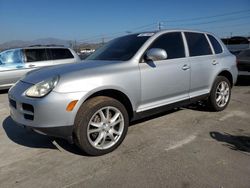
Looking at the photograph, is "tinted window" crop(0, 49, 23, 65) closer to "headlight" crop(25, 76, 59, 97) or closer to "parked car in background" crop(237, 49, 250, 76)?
"headlight" crop(25, 76, 59, 97)

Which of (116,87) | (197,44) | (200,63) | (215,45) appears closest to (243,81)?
(215,45)

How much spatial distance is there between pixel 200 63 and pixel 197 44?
1.33 feet

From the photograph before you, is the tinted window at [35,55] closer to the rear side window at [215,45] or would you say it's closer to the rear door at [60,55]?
the rear door at [60,55]

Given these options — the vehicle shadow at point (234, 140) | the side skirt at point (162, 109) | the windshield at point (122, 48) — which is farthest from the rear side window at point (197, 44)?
the vehicle shadow at point (234, 140)

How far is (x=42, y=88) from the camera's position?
137 inches

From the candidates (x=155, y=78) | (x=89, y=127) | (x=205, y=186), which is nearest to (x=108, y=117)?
(x=89, y=127)

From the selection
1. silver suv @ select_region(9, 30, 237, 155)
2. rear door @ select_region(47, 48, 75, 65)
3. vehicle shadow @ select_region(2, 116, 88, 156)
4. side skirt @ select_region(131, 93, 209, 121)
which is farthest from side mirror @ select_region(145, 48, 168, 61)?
rear door @ select_region(47, 48, 75, 65)

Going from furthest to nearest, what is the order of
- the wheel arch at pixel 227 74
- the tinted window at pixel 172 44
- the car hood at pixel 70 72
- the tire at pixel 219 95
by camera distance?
the wheel arch at pixel 227 74 → the tire at pixel 219 95 → the tinted window at pixel 172 44 → the car hood at pixel 70 72

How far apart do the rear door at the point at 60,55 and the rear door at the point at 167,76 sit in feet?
20.9

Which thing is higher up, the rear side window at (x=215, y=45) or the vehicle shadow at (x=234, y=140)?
the rear side window at (x=215, y=45)

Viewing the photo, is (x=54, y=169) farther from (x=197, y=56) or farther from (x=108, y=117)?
(x=197, y=56)

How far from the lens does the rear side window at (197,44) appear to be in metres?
5.10

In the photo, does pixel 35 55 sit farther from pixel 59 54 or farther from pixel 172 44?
pixel 172 44

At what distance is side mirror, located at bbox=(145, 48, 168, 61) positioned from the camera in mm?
4113
